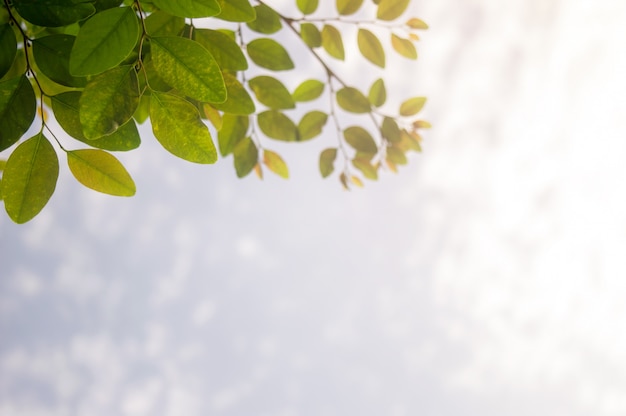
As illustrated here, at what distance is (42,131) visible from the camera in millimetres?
898

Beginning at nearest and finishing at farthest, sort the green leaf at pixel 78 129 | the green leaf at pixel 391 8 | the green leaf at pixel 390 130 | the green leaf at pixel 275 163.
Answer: the green leaf at pixel 78 129
the green leaf at pixel 391 8
the green leaf at pixel 390 130
the green leaf at pixel 275 163

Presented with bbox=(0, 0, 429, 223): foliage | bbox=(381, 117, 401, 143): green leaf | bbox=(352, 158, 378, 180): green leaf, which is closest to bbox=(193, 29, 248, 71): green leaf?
bbox=(0, 0, 429, 223): foliage

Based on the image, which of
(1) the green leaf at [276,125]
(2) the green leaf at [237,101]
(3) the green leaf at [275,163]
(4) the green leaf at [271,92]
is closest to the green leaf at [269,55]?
(4) the green leaf at [271,92]

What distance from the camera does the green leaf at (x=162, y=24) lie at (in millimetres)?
1079

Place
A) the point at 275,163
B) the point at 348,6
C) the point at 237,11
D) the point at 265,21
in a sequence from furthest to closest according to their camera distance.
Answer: the point at 275,163 → the point at 348,6 → the point at 265,21 → the point at 237,11

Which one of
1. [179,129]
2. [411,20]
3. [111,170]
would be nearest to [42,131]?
[111,170]

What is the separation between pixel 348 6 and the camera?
1614 mm

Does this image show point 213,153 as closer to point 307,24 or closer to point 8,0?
point 8,0

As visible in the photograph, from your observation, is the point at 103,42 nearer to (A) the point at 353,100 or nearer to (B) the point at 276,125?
(B) the point at 276,125

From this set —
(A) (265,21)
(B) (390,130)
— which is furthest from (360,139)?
(A) (265,21)

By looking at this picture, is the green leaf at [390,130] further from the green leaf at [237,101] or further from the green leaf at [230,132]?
the green leaf at [237,101]

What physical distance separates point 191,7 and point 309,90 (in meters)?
0.95

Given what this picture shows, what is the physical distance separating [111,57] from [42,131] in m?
0.23

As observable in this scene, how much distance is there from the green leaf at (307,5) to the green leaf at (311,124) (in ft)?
1.17
